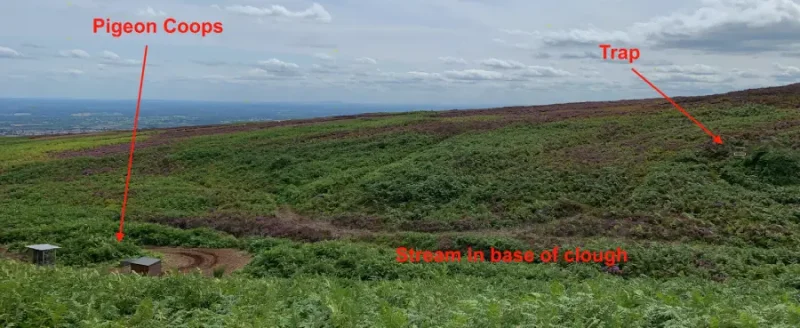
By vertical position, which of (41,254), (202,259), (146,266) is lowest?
(202,259)

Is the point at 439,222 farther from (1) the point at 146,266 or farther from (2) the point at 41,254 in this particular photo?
(2) the point at 41,254

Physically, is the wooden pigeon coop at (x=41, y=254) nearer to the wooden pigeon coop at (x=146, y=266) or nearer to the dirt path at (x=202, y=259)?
the wooden pigeon coop at (x=146, y=266)

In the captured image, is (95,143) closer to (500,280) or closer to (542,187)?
(542,187)

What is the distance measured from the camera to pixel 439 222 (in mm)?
24219

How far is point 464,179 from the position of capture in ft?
Answer: 97.9

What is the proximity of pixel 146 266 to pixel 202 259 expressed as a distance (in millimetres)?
2850

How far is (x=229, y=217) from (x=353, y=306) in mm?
17994

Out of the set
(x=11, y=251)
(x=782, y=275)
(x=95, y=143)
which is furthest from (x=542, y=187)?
(x=95, y=143)

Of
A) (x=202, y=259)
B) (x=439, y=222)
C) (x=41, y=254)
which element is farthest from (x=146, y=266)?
(x=439, y=222)

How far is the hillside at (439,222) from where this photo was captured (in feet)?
29.5

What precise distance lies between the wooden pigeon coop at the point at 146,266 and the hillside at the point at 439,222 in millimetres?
2055

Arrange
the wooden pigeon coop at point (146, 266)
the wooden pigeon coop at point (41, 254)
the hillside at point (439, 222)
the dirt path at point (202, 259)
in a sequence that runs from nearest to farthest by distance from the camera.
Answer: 1. the hillside at point (439, 222)
2. the wooden pigeon coop at point (146, 266)
3. the wooden pigeon coop at point (41, 254)
4. the dirt path at point (202, 259)

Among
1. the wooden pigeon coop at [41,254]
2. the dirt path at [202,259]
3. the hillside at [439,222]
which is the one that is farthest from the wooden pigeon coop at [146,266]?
the wooden pigeon coop at [41,254]

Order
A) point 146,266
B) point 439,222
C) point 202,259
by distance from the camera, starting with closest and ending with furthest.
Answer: point 146,266
point 202,259
point 439,222
